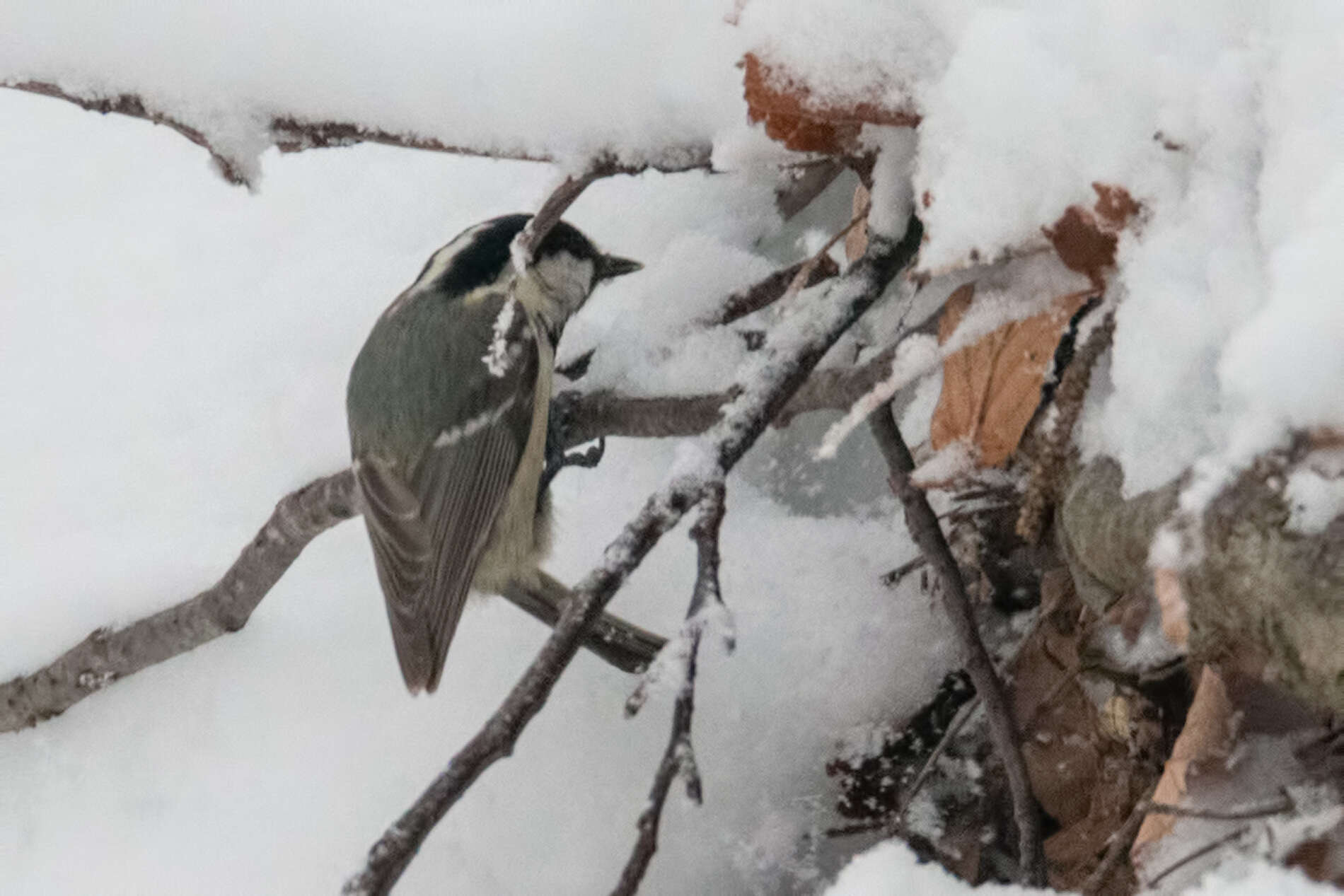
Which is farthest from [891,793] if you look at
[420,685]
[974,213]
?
[974,213]

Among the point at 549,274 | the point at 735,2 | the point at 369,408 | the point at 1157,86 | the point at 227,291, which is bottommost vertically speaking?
the point at 1157,86

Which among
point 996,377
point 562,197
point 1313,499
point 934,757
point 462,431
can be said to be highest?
point 462,431

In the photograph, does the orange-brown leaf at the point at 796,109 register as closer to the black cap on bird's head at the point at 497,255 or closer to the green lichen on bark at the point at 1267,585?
the green lichen on bark at the point at 1267,585

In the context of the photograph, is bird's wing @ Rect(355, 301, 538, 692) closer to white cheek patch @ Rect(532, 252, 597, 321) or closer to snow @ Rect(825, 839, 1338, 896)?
white cheek patch @ Rect(532, 252, 597, 321)

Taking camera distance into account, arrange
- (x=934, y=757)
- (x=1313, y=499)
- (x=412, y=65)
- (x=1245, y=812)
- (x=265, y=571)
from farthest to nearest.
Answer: (x=265, y=571) → (x=412, y=65) → (x=934, y=757) → (x=1245, y=812) → (x=1313, y=499)

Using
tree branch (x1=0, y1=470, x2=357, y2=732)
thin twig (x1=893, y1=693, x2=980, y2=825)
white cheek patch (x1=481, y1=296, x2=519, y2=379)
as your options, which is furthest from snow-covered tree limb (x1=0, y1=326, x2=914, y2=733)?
thin twig (x1=893, y1=693, x2=980, y2=825)

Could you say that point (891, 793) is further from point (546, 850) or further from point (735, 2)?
point (735, 2)

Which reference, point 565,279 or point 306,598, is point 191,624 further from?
point 565,279

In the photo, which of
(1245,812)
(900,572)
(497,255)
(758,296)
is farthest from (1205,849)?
(497,255)
